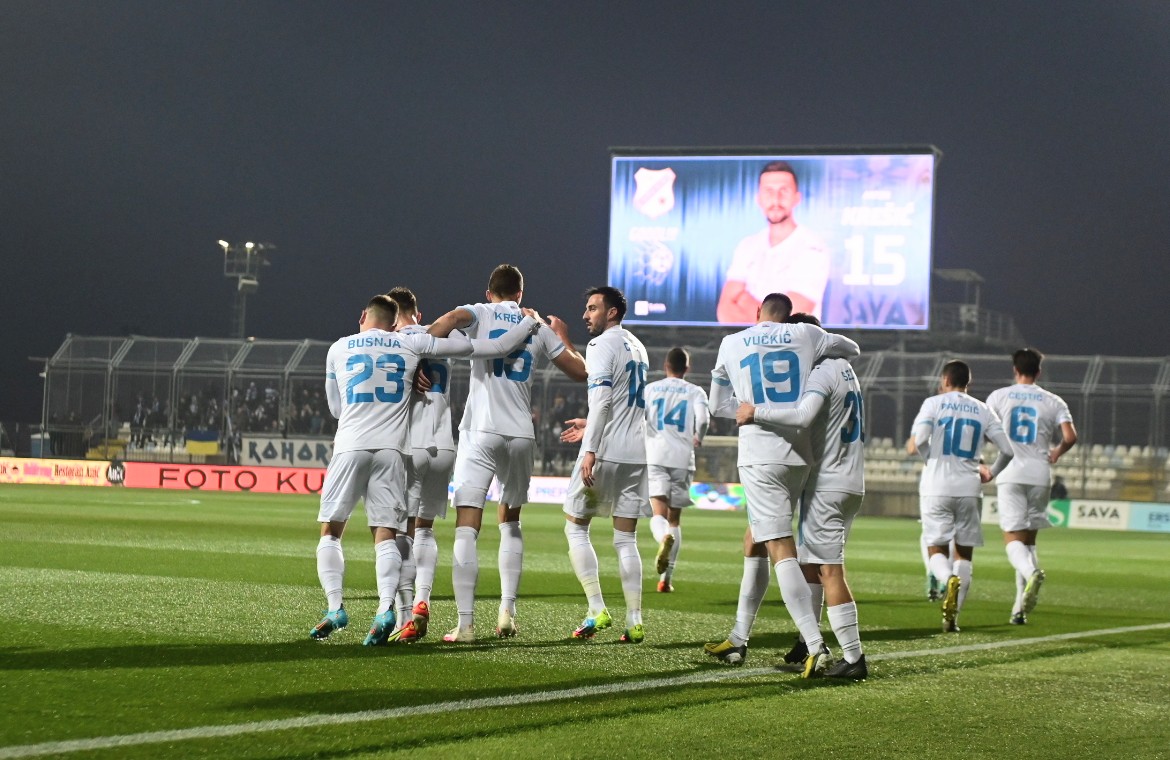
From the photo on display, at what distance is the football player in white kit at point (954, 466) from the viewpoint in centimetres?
1090

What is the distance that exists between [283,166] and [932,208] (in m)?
42.2

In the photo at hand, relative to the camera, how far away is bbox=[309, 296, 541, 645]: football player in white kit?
7934 mm

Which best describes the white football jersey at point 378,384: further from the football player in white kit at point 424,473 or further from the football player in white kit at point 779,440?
the football player in white kit at point 779,440

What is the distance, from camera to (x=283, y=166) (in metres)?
71.9

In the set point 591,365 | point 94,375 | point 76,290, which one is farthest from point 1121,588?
point 76,290

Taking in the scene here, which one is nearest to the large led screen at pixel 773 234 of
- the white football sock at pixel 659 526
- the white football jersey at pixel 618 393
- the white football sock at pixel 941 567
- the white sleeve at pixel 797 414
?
the white football sock at pixel 659 526

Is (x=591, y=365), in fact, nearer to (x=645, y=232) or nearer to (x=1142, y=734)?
(x=1142, y=734)

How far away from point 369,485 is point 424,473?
2.86ft

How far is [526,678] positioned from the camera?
22.5 ft

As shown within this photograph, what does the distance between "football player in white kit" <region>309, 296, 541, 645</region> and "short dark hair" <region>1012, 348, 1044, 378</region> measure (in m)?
5.61

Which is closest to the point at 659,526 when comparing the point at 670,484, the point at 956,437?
the point at 670,484

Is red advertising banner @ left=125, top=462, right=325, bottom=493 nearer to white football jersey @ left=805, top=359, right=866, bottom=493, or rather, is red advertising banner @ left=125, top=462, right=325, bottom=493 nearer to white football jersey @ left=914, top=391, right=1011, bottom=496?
white football jersey @ left=914, top=391, right=1011, bottom=496

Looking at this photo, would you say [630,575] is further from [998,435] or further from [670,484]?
[670,484]

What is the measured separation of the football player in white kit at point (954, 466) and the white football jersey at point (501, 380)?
3780mm
